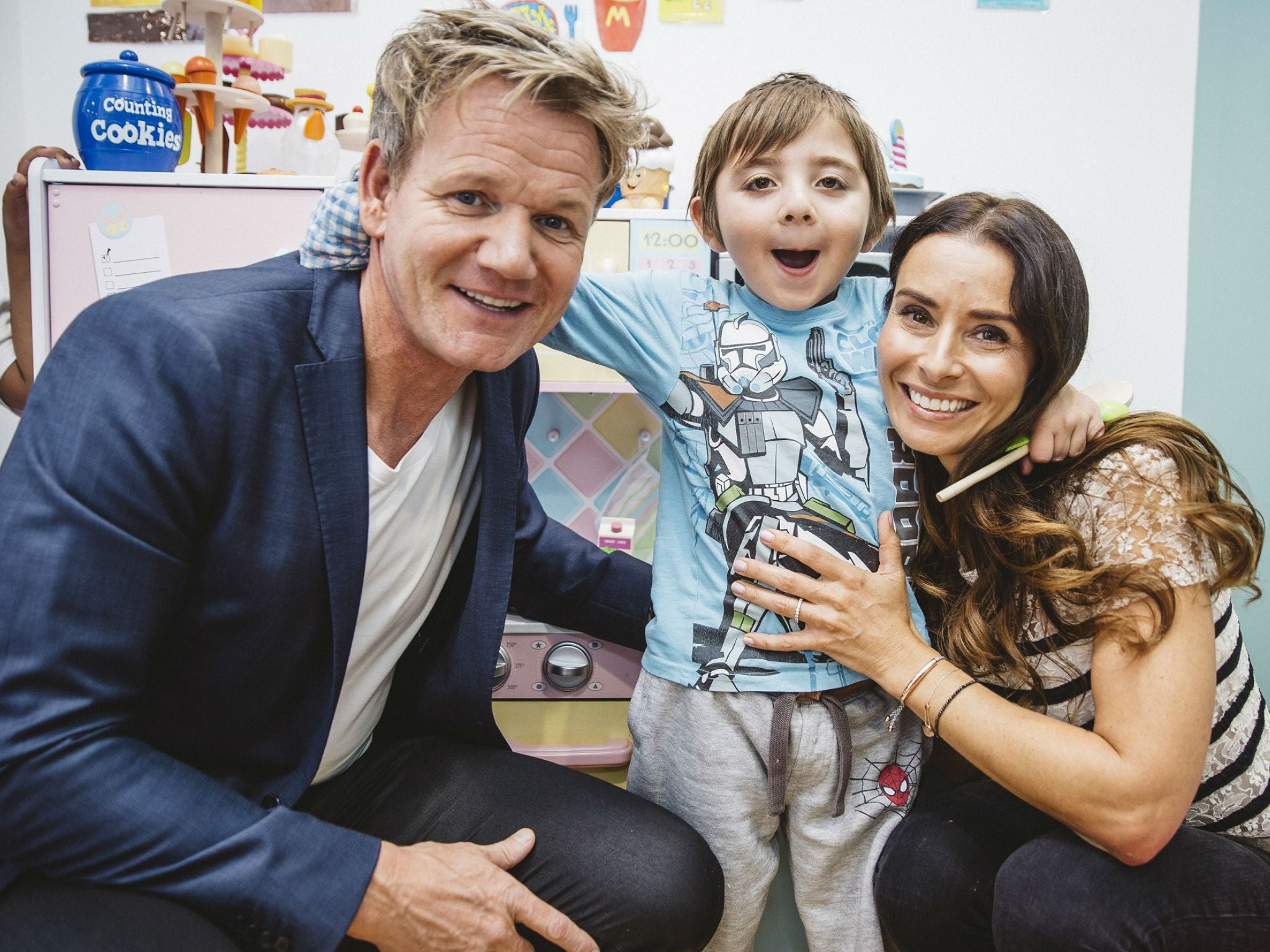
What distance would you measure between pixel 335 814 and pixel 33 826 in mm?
385

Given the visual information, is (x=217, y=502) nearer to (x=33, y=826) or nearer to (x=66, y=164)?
(x=33, y=826)

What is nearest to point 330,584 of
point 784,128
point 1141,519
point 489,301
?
point 489,301

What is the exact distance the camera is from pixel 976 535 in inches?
45.7

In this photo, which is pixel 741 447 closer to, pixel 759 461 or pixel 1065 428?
pixel 759 461

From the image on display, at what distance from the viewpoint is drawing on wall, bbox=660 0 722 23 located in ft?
6.56

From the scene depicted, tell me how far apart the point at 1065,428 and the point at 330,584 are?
35.5 inches

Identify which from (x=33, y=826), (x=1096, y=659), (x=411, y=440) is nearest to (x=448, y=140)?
(x=411, y=440)

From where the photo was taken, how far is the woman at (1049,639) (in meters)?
0.98

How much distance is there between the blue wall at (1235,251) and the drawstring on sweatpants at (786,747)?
148 cm

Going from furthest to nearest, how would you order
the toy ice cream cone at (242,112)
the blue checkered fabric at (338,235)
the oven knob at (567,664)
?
the toy ice cream cone at (242,112)
the oven knob at (567,664)
the blue checkered fabric at (338,235)

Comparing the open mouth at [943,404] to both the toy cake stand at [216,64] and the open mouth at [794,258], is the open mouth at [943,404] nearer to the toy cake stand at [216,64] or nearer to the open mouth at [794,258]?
the open mouth at [794,258]

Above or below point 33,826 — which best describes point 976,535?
above

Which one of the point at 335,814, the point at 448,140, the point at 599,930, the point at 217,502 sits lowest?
the point at 599,930

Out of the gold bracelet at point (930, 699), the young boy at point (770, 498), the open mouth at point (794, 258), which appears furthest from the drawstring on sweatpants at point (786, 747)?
the open mouth at point (794, 258)
